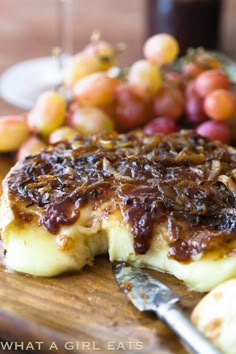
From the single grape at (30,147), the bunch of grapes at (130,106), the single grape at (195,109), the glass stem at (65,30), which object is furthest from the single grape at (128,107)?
the glass stem at (65,30)

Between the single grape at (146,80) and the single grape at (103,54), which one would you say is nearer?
the single grape at (146,80)

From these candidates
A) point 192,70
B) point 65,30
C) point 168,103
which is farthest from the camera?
point 65,30

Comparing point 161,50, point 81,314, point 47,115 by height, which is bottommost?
point 81,314

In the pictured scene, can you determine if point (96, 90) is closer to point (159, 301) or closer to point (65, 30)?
point (159, 301)

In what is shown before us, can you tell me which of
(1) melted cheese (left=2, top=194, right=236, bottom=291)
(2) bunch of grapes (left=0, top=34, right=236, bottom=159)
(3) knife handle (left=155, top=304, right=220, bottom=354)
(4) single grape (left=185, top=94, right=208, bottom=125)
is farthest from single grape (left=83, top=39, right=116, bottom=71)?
(3) knife handle (left=155, top=304, right=220, bottom=354)

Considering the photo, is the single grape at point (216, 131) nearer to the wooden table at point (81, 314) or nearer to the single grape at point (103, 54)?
the single grape at point (103, 54)

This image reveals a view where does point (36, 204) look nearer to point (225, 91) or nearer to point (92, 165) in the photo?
point (92, 165)

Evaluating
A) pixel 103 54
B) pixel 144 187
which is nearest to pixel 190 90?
pixel 103 54
